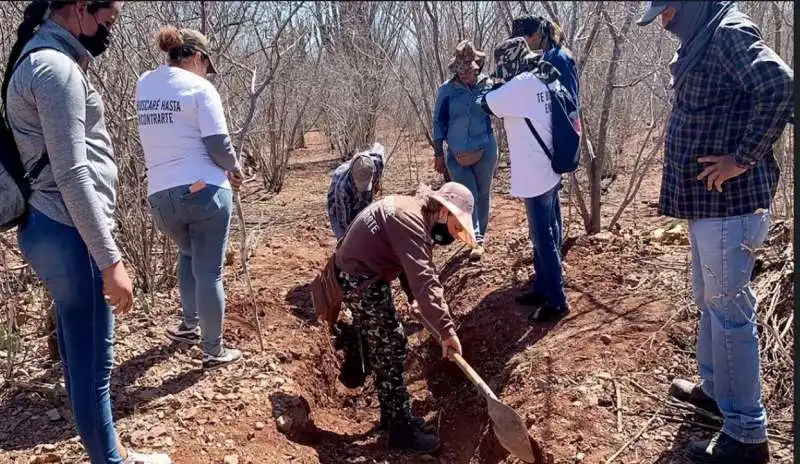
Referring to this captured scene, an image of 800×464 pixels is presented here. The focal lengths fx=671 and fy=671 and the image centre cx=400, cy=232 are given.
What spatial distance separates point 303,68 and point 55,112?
8509 mm

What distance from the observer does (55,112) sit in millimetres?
1916

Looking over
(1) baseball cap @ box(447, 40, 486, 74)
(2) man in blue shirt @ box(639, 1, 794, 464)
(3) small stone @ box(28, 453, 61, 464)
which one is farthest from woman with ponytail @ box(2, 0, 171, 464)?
(1) baseball cap @ box(447, 40, 486, 74)

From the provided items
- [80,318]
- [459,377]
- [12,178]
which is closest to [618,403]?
[459,377]

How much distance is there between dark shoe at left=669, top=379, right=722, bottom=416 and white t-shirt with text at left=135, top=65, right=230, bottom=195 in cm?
223

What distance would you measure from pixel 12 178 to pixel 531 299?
9.47 feet

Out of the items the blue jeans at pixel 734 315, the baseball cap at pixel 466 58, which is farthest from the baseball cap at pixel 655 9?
the baseball cap at pixel 466 58

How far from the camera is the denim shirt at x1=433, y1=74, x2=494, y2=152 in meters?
4.80

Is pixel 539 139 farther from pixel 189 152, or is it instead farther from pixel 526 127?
pixel 189 152

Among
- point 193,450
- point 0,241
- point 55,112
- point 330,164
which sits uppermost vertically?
point 55,112

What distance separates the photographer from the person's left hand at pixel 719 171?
2205 mm

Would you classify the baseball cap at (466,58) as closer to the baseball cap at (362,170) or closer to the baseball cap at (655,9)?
the baseball cap at (362,170)

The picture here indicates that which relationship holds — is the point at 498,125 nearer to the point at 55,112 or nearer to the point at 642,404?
the point at 642,404

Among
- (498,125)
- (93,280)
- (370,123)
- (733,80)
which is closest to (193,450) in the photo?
(93,280)

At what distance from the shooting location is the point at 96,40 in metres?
2.18
